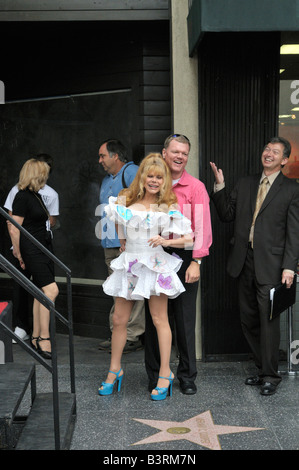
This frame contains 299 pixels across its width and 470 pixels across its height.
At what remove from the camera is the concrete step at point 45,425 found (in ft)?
12.6

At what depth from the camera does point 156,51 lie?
6.48 m

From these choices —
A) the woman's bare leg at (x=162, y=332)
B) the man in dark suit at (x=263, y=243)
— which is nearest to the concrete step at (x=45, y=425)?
the woman's bare leg at (x=162, y=332)

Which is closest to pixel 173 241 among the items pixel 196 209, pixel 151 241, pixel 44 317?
pixel 151 241

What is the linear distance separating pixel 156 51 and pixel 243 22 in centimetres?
180

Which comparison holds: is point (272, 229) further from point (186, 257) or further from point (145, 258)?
point (145, 258)

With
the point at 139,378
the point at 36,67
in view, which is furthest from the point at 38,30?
the point at 139,378

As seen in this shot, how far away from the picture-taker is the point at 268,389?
5.09m

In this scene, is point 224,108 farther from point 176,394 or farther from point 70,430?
point 70,430

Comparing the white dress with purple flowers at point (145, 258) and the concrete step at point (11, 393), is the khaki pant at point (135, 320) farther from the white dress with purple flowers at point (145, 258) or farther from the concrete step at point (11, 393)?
the concrete step at point (11, 393)

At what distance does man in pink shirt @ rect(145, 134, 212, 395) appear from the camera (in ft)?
16.2

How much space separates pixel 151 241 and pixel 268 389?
1.57 meters

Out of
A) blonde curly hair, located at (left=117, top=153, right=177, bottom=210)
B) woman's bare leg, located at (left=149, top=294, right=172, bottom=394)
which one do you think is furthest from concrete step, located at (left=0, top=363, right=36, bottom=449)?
blonde curly hair, located at (left=117, top=153, right=177, bottom=210)

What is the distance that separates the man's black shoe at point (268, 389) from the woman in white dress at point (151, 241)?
0.78 metres
